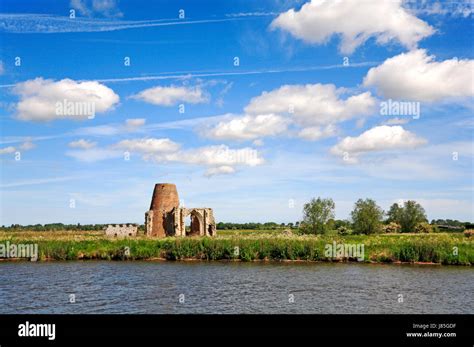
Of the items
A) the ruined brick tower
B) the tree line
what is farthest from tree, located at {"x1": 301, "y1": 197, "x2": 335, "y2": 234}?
the ruined brick tower

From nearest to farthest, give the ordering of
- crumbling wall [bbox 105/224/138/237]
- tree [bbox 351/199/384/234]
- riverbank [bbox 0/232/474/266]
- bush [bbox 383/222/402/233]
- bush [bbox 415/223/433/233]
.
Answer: riverbank [bbox 0/232/474/266]
crumbling wall [bbox 105/224/138/237]
tree [bbox 351/199/384/234]
bush [bbox 415/223/433/233]
bush [bbox 383/222/402/233]

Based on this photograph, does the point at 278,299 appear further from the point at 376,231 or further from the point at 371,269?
the point at 376,231

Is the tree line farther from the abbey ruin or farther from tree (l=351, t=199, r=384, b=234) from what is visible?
the abbey ruin

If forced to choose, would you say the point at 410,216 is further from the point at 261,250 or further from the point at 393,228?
the point at 261,250

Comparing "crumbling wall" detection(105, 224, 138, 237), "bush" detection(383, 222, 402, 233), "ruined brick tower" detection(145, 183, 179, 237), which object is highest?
"ruined brick tower" detection(145, 183, 179, 237)

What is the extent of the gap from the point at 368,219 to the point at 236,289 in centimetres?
4567

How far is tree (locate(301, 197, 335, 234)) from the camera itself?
56812 mm

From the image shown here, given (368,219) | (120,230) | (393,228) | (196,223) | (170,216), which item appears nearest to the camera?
(170,216)

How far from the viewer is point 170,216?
50812 millimetres

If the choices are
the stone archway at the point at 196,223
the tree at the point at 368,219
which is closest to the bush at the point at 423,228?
the tree at the point at 368,219

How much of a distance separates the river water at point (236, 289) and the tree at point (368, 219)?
109 ft

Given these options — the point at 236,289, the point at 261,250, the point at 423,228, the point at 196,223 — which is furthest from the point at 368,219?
the point at 236,289

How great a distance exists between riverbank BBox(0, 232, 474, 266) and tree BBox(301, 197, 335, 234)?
21091 mm
